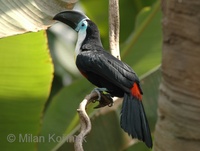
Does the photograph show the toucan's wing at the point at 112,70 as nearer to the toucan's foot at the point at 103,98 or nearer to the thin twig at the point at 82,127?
the toucan's foot at the point at 103,98

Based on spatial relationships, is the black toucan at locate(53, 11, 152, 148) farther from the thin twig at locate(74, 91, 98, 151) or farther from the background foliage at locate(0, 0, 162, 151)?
the thin twig at locate(74, 91, 98, 151)

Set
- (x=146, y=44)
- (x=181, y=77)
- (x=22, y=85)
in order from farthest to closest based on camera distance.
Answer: (x=146, y=44) < (x=22, y=85) < (x=181, y=77)

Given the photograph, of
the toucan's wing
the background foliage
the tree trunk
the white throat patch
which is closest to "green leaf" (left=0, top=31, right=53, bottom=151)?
the background foliage

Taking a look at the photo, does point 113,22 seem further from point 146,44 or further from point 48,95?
point 146,44

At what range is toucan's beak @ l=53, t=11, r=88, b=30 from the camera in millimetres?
2388

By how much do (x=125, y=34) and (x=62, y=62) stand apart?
22.0 inches

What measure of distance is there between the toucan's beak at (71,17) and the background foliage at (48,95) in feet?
0.45

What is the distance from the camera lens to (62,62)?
4.35 metres

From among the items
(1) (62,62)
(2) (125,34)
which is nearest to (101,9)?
(2) (125,34)

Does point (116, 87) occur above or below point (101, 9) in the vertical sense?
above

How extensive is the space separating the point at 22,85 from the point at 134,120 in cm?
64

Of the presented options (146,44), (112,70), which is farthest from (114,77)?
(146,44)

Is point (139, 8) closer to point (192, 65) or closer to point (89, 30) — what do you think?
point (89, 30)

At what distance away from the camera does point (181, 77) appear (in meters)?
1.57
